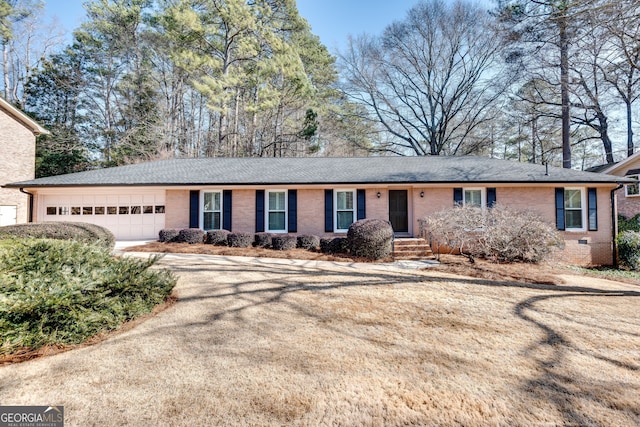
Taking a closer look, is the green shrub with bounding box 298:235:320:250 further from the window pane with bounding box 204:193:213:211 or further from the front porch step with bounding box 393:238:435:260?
the window pane with bounding box 204:193:213:211

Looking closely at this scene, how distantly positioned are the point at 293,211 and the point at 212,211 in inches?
134

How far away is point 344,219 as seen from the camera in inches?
460

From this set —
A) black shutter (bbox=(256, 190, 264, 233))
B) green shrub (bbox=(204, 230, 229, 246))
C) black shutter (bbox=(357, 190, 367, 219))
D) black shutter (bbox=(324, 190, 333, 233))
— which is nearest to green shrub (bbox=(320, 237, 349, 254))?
black shutter (bbox=(324, 190, 333, 233))

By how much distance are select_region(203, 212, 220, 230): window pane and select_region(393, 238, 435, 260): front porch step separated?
23.5 ft

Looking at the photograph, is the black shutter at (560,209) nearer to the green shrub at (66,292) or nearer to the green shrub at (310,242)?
the green shrub at (310,242)

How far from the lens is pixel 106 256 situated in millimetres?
4660

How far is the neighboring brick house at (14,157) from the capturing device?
13.7m

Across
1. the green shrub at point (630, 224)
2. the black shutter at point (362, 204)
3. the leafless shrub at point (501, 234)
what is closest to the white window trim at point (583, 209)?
the leafless shrub at point (501, 234)

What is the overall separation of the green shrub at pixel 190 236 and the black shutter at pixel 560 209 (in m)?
13.9

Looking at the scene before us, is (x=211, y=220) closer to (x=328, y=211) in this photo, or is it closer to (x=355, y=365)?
(x=328, y=211)

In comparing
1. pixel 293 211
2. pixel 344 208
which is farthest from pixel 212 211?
pixel 344 208

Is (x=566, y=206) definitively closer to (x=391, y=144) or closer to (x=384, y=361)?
(x=384, y=361)

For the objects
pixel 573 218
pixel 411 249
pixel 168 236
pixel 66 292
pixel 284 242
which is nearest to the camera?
pixel 66 292

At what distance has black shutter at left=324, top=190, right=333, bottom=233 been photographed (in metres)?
11.5
